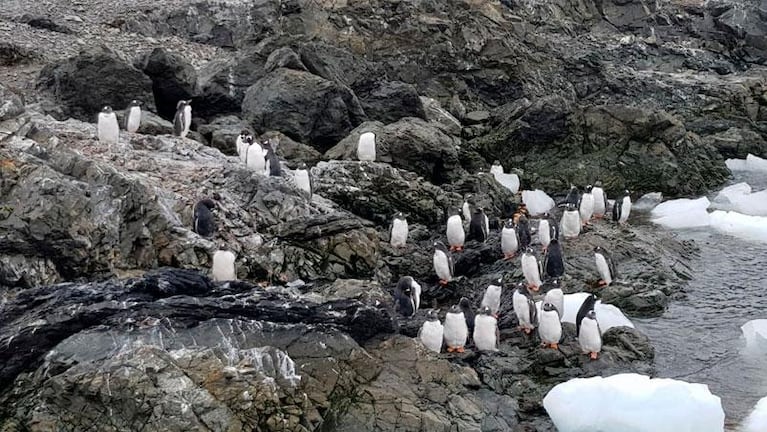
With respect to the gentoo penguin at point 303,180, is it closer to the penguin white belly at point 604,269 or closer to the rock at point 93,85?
Answer: the penguin white belly at point 604,269

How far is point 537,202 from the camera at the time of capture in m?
22.8

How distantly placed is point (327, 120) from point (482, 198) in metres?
4.92

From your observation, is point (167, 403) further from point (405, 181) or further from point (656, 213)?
point (656, 213)

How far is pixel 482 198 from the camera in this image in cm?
2152

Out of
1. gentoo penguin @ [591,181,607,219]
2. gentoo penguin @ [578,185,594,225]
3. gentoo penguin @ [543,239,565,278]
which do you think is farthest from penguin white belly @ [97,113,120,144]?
gentoo penguin @ [591,181,607,219]

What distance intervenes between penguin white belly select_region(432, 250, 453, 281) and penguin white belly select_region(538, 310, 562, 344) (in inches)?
118

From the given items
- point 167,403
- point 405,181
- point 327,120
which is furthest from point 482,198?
point 167,403

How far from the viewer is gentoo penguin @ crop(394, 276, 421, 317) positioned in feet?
48.3

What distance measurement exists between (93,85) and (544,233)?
38.6ft

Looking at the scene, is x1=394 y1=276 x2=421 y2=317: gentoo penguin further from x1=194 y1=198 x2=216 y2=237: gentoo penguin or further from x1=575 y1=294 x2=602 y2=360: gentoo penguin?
x1=194 y1=198 x2=216 y2=237: gentoo penguin

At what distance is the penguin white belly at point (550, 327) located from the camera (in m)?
13.8

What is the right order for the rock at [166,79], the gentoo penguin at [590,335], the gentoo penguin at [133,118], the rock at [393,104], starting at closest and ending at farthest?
1. the gentoo penguin at [590,335]
2. the gentoo penguin at [133,118]
3. the rock at [166,79]
4. the rock at [393,104]

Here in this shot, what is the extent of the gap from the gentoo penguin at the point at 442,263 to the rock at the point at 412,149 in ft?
16.3

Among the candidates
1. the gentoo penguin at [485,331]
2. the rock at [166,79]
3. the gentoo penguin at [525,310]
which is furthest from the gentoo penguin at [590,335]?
the rock at [166,79]
